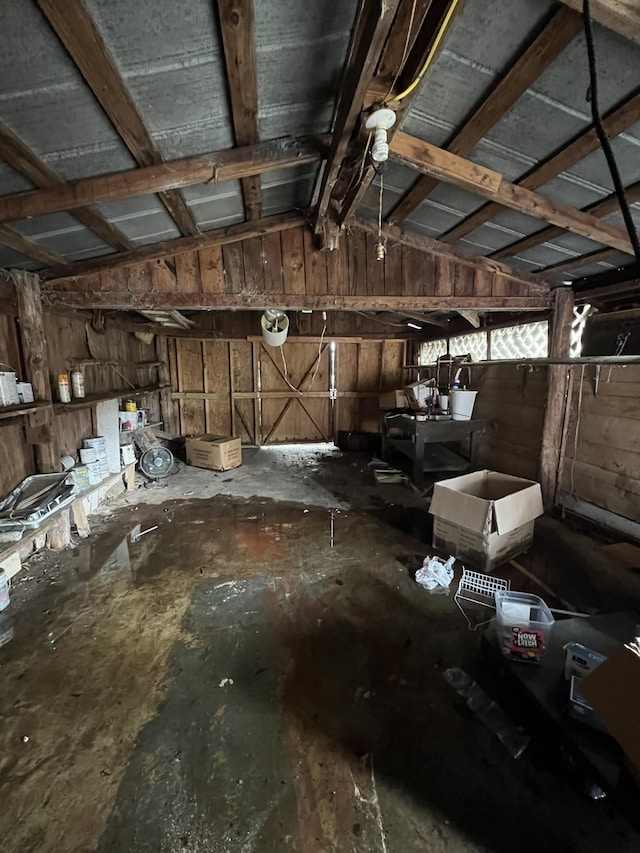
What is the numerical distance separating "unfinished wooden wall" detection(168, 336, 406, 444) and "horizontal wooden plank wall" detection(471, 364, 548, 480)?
7.88 feet

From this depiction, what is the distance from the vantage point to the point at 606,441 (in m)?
3.12

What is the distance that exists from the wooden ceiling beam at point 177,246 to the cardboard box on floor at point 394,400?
10.5 feet

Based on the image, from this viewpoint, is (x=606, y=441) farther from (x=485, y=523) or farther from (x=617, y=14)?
(x=617, y=14)

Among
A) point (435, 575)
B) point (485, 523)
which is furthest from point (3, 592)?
point (485, 523)

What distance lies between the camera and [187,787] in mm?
1278

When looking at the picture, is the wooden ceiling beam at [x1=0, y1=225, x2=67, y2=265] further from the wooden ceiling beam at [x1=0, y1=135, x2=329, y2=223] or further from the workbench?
the workbench

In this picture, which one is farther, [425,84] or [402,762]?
[425,84]

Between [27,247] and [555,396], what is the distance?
450 centimetres

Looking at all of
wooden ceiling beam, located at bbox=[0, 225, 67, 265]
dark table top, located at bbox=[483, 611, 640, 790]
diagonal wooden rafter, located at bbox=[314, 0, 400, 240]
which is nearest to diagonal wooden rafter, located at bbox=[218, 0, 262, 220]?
diagonal wooden rafter, located at bbox=[314, 0, 400, 240]

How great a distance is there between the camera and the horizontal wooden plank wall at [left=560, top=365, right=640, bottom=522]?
2.89 meters

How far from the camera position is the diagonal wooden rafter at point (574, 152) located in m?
1.54

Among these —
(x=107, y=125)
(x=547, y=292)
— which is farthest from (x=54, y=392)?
(x=547, y=292)

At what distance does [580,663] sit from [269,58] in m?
2.75

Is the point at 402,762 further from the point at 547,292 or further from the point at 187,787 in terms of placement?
the point at 547,292
